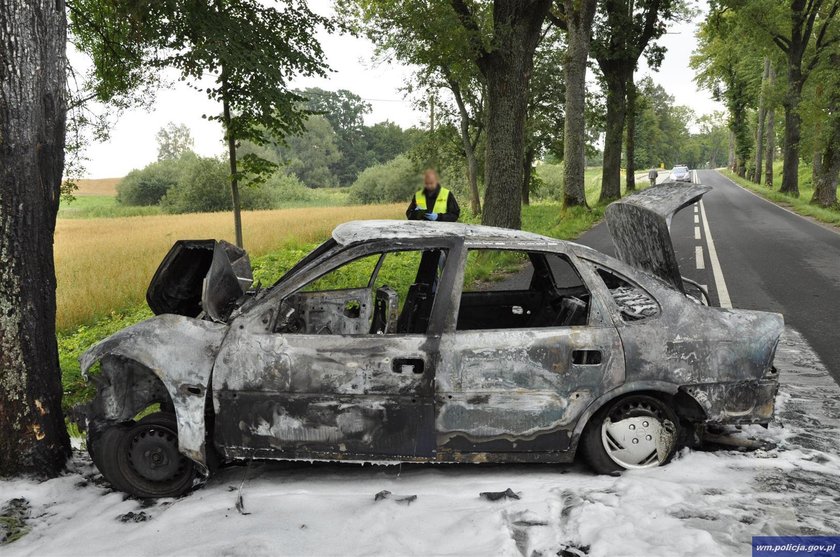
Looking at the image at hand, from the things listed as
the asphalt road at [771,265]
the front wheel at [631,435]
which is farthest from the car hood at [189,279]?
the asphalt road at [771,265]

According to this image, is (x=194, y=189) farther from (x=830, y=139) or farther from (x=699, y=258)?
(x=699, y=258)

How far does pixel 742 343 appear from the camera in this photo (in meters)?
3.70

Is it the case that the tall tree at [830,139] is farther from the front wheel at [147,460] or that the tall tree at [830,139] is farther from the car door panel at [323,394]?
the front wheel at [147,460]

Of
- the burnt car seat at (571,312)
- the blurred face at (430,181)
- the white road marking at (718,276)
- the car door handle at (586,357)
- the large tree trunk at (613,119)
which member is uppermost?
the large tree trunk at (613,119)

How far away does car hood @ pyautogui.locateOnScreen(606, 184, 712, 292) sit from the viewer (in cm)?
403

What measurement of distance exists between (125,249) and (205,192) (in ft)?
85.4

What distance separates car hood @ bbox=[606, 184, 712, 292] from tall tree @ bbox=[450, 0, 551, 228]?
6.33 m

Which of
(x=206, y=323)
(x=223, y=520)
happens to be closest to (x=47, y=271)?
(x=206, y=323)

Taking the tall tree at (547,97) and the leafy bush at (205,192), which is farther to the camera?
the leafy bush at (205,192)

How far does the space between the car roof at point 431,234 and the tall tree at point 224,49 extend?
5988mm

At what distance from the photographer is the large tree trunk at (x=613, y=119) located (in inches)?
998

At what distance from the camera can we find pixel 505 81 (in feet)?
35.2

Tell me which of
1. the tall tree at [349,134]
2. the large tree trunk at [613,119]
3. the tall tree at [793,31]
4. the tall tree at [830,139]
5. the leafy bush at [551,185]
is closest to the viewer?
the tall tree at [830,139]

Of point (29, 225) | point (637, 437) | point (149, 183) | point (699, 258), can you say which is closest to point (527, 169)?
point (699, 258)
